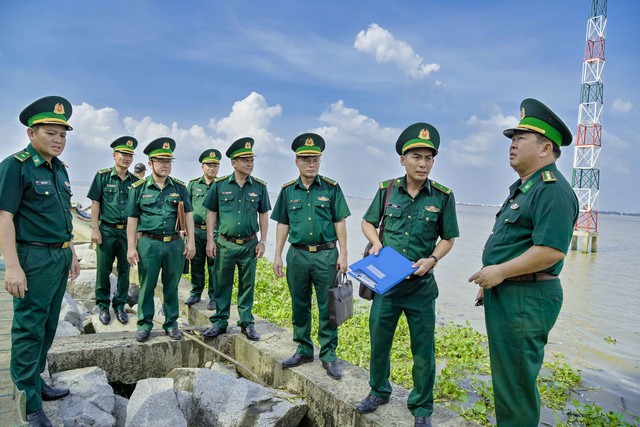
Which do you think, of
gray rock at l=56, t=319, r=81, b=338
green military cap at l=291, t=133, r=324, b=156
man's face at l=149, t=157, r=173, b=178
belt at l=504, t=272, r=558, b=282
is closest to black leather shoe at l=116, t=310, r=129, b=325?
gray rock at l=56, t=319, r=81, b=338

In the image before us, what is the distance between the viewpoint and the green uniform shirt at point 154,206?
470cm

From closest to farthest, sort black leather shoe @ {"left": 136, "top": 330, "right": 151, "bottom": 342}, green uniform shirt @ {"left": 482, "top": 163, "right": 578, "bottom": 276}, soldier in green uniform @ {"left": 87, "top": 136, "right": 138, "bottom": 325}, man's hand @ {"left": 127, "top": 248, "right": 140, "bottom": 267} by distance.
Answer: green uniform shirt @ {"left": 482, "top": 163, "right": 578, "bottom": 276} < black leather shoe @ {"left": 136, "top": 330, "right": 151, "bottom": 342} < man's hand @ {"left": 127, "top": 248, "right": 140, "bottom": 267} < soldier in green uniform @ {"left": 87, "top": 136, "right": 138, "bottom": 325}

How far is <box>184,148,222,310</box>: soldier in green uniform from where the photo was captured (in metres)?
6.60

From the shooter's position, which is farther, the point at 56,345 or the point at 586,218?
the point at 586,218

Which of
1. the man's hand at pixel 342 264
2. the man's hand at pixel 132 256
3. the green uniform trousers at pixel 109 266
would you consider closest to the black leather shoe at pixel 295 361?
the man's hand at pixel 342 264

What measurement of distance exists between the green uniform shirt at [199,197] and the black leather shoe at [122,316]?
174 cm

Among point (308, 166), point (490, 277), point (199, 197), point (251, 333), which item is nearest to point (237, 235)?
point (251, 333)

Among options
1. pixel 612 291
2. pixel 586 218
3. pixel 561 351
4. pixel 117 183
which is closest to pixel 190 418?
pixel 117 183

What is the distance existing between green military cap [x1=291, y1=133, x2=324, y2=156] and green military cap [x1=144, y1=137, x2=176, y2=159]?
1614 millimetres

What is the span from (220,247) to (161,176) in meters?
1.04

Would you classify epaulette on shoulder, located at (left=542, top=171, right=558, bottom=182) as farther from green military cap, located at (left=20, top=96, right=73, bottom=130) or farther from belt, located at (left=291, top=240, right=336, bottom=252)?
green military cap, located at (left=20, top=96, right=73, bottom=130)

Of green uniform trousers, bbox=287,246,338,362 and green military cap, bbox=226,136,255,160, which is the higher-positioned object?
green military cap, bbox=226,136,255,160

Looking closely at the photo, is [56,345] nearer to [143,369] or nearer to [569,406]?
[143,369]

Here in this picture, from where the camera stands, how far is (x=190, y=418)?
342 cm
